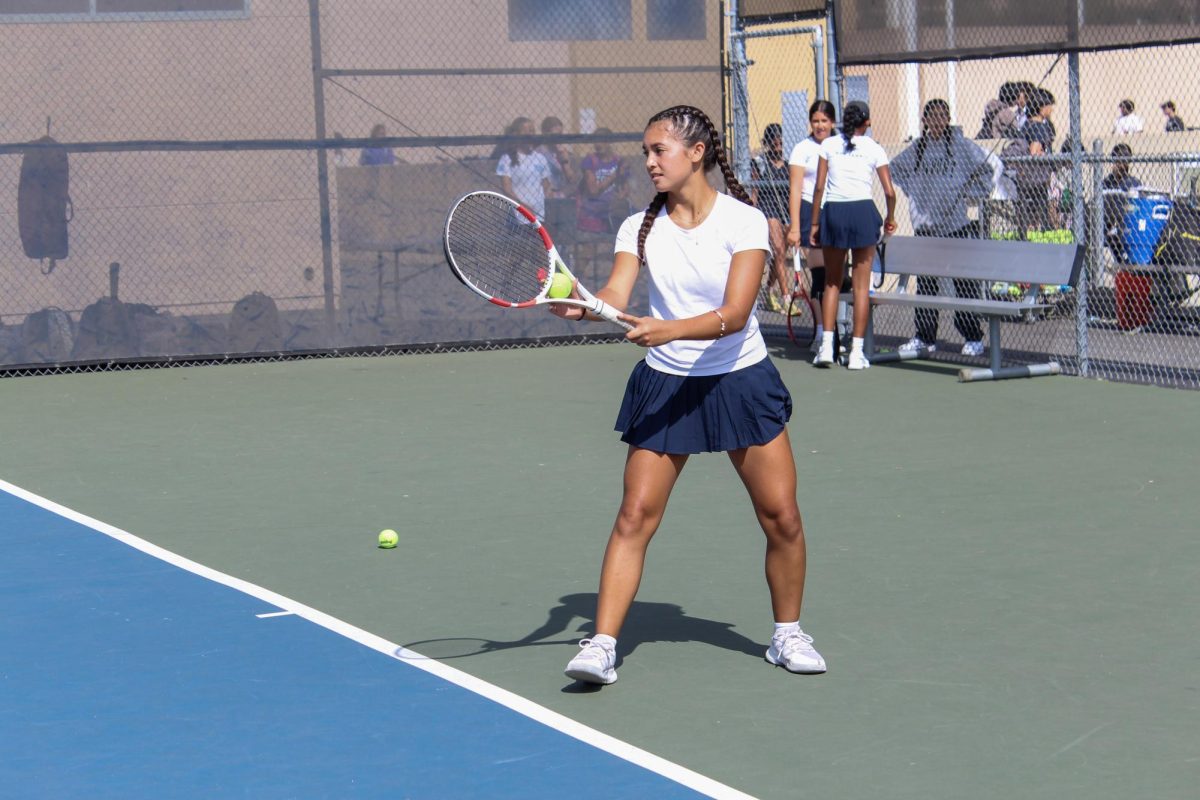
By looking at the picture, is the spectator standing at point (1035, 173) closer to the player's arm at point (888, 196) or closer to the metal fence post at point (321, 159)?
the player's arm at point (888, 196)

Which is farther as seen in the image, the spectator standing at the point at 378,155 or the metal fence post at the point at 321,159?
the spectator standing at the point at 378,155

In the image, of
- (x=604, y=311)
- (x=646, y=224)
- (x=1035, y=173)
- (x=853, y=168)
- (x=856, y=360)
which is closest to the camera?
(x=604, y=311)

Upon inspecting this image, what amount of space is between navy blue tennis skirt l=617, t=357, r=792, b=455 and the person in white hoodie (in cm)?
817

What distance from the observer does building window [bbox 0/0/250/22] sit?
13.2 metres

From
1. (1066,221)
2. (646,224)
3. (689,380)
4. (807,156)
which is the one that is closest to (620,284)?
(646,224)

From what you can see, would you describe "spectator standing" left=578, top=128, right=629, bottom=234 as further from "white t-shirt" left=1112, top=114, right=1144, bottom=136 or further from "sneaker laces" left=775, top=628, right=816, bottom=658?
"sneaker laces" left=775, top=628, right=816, bottom=658

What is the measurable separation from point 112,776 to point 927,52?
9.86 metres

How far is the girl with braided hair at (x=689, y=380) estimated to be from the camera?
5.27 meters

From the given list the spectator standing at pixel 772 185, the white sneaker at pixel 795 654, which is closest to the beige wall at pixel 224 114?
the spectator standing at pixel 772 185

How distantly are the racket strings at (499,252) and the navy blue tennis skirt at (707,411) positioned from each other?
3.78 meters

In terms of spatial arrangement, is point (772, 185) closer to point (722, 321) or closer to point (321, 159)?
point (321, 159)

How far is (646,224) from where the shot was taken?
17.7ft

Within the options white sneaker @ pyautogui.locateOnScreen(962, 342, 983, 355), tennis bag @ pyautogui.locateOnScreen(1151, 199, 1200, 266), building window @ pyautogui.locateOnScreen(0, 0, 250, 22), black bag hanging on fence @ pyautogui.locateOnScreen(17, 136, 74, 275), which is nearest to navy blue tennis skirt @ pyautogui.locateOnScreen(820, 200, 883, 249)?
white sneaker @ pyautogui.locateOnScreen(962, 342, 983, 355)

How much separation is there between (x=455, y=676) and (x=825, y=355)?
7.70 metres
